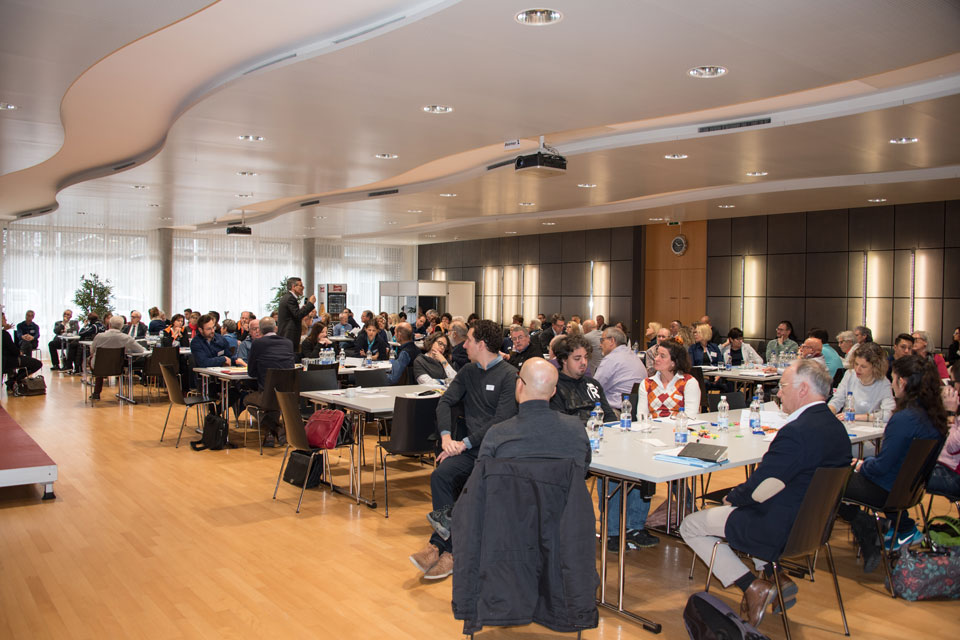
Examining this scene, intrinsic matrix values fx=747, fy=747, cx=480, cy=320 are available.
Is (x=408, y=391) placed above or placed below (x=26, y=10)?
below

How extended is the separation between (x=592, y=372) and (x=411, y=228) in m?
10.7

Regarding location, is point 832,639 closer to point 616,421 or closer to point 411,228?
point 616,421

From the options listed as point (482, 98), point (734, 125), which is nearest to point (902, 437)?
point (482, 98)

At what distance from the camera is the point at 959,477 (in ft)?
15.8

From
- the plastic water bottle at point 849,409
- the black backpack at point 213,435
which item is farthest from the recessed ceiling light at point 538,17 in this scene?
the black backpack at point 213,435

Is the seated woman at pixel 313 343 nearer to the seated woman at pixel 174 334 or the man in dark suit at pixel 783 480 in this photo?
the seated woman at pixel 174 334

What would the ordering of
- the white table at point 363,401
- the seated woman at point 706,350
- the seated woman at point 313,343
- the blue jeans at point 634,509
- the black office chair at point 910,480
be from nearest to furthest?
the black office chair at point 910,480, the blue jeans at point 634,509, the white table at point 363,401, the seated woman at point 313,343, the seated woman at point 706,350

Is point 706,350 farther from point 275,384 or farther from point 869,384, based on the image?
point 275,384

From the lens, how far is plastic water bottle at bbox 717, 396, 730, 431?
17.0ft

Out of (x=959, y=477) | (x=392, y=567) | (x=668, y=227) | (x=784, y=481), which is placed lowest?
(x=392, y=567)

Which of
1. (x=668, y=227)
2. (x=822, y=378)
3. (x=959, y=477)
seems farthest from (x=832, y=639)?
(x=668, y=227)

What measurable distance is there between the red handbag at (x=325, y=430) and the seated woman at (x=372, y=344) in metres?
4.62

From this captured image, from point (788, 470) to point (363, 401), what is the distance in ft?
12.3

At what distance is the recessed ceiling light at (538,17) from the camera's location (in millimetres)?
4480
